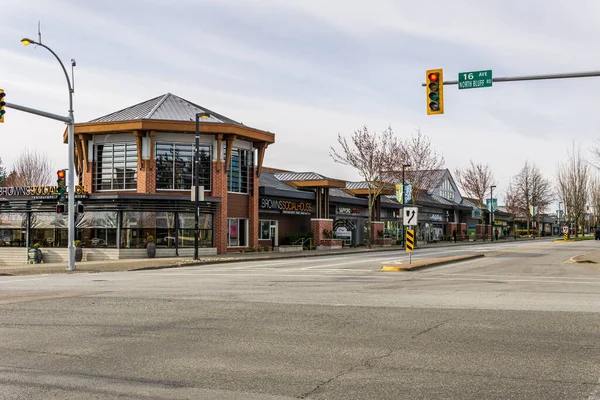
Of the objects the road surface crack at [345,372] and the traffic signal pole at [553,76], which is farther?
the traffic signal pole at [553,76]

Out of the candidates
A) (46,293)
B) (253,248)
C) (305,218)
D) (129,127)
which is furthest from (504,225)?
(46,293)

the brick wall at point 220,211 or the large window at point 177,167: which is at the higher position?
the large window at point 177,167

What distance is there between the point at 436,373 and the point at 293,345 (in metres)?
2.40

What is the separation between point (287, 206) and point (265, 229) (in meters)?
2.92

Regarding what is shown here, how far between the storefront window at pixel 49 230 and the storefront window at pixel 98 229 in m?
1.19

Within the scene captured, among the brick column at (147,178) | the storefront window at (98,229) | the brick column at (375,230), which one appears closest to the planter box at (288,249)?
the brick column at (147,178)

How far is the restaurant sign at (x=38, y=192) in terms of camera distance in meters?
37.8

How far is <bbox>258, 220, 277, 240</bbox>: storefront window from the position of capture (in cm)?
4797

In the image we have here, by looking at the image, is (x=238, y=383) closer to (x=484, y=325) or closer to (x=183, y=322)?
(x=183, y=322)

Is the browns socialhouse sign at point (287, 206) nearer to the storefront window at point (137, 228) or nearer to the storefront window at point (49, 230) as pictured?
the storefront window at point (137, 228)

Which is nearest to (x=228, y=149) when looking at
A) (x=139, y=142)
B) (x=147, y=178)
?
(x=147, y=178)

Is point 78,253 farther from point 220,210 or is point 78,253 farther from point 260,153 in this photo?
point 260,153

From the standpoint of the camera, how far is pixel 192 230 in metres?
39.8

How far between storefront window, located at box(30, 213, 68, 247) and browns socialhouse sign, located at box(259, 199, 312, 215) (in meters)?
14.3
